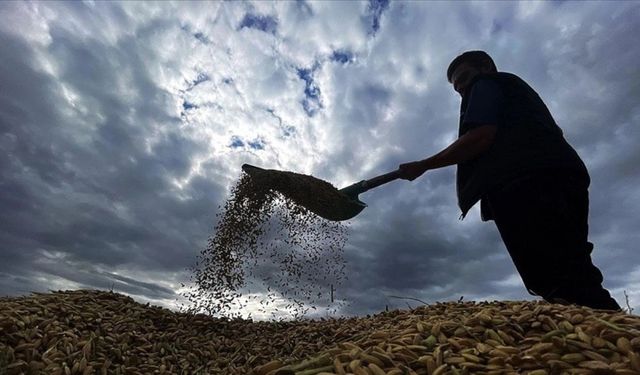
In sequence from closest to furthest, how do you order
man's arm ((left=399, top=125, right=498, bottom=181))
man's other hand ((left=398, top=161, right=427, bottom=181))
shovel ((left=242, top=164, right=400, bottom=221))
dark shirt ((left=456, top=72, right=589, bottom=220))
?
dark shirt ((left=456, top=72, right=589, bottom=220)) → man's arm ((left=399, top=125, right=498, bottom=181)) → man's other hand ((left=398, top=161, right=427, bottom=181)) → shovel ((left=242, top=164, right=400, bottom=221))

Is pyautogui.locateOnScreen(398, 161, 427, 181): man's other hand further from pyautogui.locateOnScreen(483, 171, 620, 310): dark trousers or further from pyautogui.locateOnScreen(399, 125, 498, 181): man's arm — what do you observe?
pyautogui.locateOnScreen(483, 171, 620, 310): dark trousers

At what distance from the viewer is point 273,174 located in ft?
19.1

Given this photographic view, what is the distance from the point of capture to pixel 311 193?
222 inches

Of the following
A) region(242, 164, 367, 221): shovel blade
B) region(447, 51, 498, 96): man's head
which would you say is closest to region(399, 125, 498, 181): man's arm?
region(447, 51, 498, 96): man's head

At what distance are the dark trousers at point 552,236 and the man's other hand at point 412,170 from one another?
2.65 feet

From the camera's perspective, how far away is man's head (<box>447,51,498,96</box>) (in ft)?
14.5

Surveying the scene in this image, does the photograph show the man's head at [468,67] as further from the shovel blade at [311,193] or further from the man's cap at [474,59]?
the shovel blade at [311,193]

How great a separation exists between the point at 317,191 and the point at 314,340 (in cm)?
194

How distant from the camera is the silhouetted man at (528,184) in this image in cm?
344

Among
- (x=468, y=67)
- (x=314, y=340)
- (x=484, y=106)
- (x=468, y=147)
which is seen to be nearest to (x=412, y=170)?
(x=468, y=147)

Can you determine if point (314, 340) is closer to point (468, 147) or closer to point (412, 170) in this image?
point (412, 170)

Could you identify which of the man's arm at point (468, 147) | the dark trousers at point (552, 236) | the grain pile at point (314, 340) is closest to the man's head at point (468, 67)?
the man's arm at point (468, 147)

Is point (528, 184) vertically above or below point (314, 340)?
above

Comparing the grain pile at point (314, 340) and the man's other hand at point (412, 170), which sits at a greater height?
the man's other hand at point (412, 170)
